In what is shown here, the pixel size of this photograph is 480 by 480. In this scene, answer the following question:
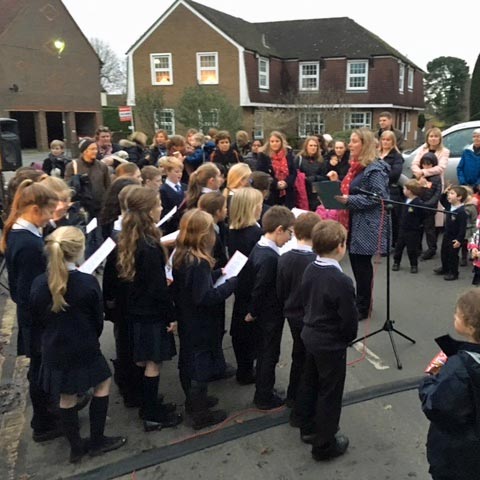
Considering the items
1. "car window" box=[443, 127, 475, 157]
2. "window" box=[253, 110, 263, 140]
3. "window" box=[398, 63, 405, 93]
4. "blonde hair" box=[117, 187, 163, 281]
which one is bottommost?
"blonde hair" box=[117, 187, 163, 281]

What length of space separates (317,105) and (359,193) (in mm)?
26577

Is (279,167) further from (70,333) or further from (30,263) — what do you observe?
(70,333)

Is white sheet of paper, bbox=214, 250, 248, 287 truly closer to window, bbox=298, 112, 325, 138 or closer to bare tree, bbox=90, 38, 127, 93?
window, bbox=298, 112, 325, 138

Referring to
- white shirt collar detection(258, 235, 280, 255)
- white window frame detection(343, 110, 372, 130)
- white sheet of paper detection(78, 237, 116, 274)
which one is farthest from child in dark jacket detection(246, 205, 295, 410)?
white window frame detection(343, 110, 372, 130)

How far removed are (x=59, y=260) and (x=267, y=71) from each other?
31492 millimetres

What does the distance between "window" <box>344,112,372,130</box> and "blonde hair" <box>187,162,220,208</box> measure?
28.7 meters

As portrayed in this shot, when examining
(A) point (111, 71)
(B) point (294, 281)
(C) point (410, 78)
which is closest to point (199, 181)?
(B) point (294, 281)

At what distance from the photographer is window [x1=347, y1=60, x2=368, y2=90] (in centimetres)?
3156

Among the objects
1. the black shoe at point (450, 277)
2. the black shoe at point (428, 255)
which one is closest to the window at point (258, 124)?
the black shoe at point (428, 255)

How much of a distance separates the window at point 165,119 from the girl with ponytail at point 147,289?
86.5 feet

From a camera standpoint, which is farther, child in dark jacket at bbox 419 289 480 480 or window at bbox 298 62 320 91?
window at bbox 298 62 320 91

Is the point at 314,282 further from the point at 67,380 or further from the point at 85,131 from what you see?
the point at 85,131

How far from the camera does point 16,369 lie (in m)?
4.69

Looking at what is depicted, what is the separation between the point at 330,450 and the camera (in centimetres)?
321
